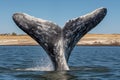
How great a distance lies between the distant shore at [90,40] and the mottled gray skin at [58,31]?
8684 centimetres

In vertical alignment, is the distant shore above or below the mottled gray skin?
above

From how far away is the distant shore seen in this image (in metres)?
104

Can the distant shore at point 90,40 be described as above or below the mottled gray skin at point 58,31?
above

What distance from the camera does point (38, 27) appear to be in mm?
16531

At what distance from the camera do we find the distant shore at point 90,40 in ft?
343

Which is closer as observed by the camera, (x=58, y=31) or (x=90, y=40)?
(x=58, y=31)

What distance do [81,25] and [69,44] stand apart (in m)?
0.93

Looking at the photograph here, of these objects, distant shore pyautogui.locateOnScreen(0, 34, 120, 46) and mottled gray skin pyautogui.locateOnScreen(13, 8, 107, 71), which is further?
distant shore pyautogui.locateOnScreen(0, 34, 120, 46)

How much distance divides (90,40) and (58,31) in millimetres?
91260

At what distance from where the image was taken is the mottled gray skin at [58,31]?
16438 millimetres

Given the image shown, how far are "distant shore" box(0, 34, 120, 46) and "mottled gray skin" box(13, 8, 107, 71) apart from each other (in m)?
86.8

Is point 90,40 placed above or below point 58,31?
above

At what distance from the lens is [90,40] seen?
10750cm

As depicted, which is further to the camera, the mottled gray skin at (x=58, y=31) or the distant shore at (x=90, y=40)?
the distant shore at (x=90, y=40)
